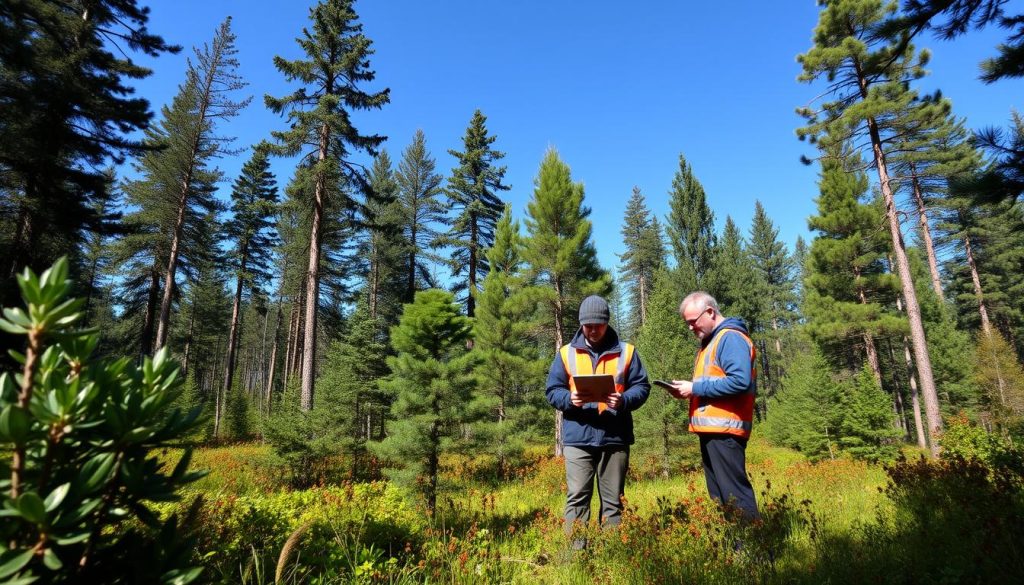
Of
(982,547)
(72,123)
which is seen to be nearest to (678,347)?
(982,547)

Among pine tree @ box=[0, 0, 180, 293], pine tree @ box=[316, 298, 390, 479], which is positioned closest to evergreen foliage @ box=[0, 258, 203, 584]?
pine tree @ box=[0, 0, 180, 293]

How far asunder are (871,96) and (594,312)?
40.4ft

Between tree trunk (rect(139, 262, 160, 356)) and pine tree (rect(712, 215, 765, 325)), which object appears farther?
pine tree (rect(712, 215, 765, 325))

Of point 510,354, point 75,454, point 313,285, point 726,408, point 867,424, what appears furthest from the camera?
point 510,354

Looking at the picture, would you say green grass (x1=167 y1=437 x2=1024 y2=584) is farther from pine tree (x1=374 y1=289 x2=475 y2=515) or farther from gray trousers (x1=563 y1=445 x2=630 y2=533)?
pine tree (x1=374 y1=289 x2=475 y2=515)

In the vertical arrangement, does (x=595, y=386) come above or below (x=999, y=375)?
above

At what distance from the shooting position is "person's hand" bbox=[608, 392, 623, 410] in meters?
3.46

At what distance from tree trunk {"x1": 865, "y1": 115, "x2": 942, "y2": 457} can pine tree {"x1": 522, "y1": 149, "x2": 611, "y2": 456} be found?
773cm

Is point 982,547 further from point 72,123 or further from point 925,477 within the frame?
point 72,123

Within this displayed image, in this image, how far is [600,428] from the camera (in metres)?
3.58

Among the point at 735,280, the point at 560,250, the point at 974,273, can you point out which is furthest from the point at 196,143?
the point at 974,273

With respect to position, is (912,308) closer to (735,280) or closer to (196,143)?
(735,280)

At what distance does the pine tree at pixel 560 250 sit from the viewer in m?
13.4

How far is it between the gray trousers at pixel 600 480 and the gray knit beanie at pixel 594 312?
109cm
